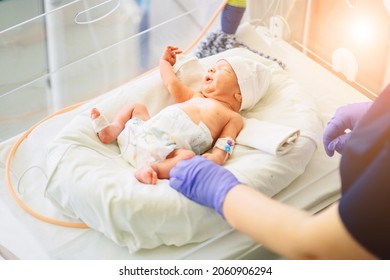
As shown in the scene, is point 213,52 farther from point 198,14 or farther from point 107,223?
point 107,223

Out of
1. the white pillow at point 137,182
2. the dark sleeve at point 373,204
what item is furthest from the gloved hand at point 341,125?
the dark sleeve at point 373,204

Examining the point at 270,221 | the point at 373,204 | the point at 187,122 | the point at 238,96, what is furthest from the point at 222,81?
the point at 373,204

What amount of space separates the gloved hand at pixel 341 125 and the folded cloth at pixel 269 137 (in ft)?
0.30

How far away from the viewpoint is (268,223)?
3.20 feet

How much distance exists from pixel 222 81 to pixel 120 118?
0.96ft

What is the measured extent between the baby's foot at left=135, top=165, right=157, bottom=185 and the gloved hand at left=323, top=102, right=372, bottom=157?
46cm

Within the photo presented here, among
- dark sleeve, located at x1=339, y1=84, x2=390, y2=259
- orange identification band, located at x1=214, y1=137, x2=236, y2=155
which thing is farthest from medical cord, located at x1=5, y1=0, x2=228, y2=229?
dark sleeve, located at x1=339, y1=84, x2=390, y2=259

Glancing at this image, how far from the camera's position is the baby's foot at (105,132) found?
1.55 metres

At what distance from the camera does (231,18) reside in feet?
6.47

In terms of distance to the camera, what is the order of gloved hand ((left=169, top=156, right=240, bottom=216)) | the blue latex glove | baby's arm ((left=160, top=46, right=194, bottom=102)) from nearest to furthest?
gloved hand ((left=169, top=156, right=240, bottom=216)) < baby's arm ((left=160, top=46, right=194, bottom=102)) < the blue latex glove

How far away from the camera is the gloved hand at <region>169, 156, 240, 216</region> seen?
116 cm

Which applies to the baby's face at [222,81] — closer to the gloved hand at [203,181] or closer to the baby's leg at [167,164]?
the baby's leg at [167,164]

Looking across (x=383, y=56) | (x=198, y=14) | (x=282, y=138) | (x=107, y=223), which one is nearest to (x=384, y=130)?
(x=282, y=138)

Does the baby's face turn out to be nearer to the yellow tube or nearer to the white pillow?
the white pillow
